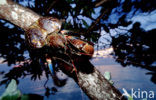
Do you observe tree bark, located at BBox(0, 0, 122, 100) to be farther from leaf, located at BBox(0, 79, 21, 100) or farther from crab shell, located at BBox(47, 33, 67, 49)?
leaf, located at BBox(0, 79, 21, 100)

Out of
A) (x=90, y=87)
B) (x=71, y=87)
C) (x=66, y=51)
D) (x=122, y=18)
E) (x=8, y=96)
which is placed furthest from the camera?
(x=71, y=87)

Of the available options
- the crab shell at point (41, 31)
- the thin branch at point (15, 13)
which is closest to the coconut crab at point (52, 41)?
the crab shell at point (41, 31)

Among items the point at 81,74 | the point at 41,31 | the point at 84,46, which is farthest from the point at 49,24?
the point at 81,74

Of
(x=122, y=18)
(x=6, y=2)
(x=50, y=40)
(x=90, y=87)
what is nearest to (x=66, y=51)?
(x=50, y=40)

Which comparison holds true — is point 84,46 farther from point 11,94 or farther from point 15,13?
point 15,13

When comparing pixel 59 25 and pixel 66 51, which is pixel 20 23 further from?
pixel 66 51
